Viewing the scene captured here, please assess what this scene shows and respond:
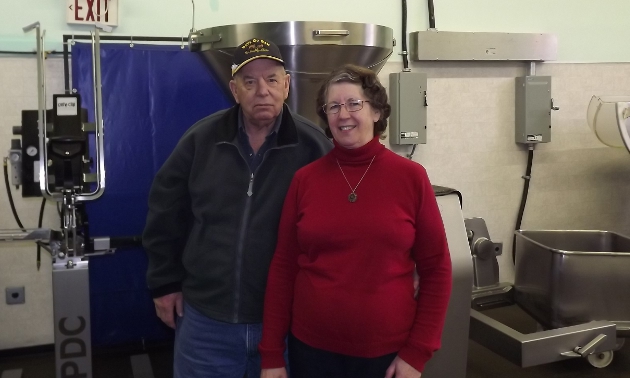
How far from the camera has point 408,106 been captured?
10.3 feet

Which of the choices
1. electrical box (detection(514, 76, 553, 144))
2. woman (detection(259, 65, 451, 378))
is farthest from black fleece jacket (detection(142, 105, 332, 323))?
electrical box (detection(514, 76, 553, 144))

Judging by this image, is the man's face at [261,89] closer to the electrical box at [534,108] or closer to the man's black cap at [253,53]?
the man's black cap at [253,53]

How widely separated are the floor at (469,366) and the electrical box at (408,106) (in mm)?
1103

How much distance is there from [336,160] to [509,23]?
2512 mm

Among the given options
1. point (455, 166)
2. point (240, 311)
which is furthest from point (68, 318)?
point (455, 166)

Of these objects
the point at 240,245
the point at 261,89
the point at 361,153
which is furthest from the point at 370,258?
the point at 261,89

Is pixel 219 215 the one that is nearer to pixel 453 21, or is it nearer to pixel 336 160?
pixel 336 160

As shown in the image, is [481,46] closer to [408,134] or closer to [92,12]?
[408,134]

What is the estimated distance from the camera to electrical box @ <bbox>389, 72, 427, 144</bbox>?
10.3 feet

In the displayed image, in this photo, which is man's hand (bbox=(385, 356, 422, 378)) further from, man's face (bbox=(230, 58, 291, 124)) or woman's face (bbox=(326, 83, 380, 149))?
man's face (bbox=(230, 58, 291, 124))

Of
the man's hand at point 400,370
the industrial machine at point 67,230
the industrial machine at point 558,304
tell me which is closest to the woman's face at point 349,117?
the man's hand at point 400,370

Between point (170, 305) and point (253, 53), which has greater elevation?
point (253, 53)

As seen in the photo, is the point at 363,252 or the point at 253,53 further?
the point at 253,53

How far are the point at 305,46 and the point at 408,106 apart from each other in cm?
114
